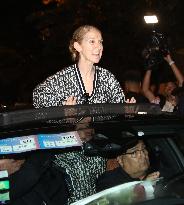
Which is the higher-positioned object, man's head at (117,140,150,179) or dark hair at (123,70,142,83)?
dark hair at (123,70,142,83)

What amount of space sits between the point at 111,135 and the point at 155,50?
5.04 meters

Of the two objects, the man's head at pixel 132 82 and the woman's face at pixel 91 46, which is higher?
the woman's face at pixel 91 46

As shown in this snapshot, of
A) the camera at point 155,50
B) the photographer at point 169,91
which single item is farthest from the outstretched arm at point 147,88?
the camera at point 155,50

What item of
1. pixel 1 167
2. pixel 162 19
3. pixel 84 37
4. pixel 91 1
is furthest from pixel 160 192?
pixel 91 1

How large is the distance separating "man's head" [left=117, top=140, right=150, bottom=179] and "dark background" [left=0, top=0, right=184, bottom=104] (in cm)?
572

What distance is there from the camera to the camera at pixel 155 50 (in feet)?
26.5

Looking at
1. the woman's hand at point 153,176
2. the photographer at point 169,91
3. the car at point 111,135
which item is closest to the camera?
the car at point 111,135

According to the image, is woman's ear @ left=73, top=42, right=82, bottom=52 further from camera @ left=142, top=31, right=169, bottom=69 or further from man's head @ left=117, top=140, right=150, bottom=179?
camera @ left=142, top=31, right=169, bottom=69

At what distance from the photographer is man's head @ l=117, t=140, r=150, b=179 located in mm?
3367

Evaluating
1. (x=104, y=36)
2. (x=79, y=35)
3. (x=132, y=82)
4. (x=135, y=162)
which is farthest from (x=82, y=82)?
(x=104, y=36)

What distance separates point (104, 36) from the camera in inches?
553

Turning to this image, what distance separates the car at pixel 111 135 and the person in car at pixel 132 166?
6 cm

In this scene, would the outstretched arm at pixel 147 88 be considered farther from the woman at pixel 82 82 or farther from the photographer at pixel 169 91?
the woman at pixel 82 82

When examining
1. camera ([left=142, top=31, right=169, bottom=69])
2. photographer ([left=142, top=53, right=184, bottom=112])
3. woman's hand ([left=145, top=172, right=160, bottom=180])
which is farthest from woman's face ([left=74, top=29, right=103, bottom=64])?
camera ([left=142, top=31, right=169, bottom=69])
